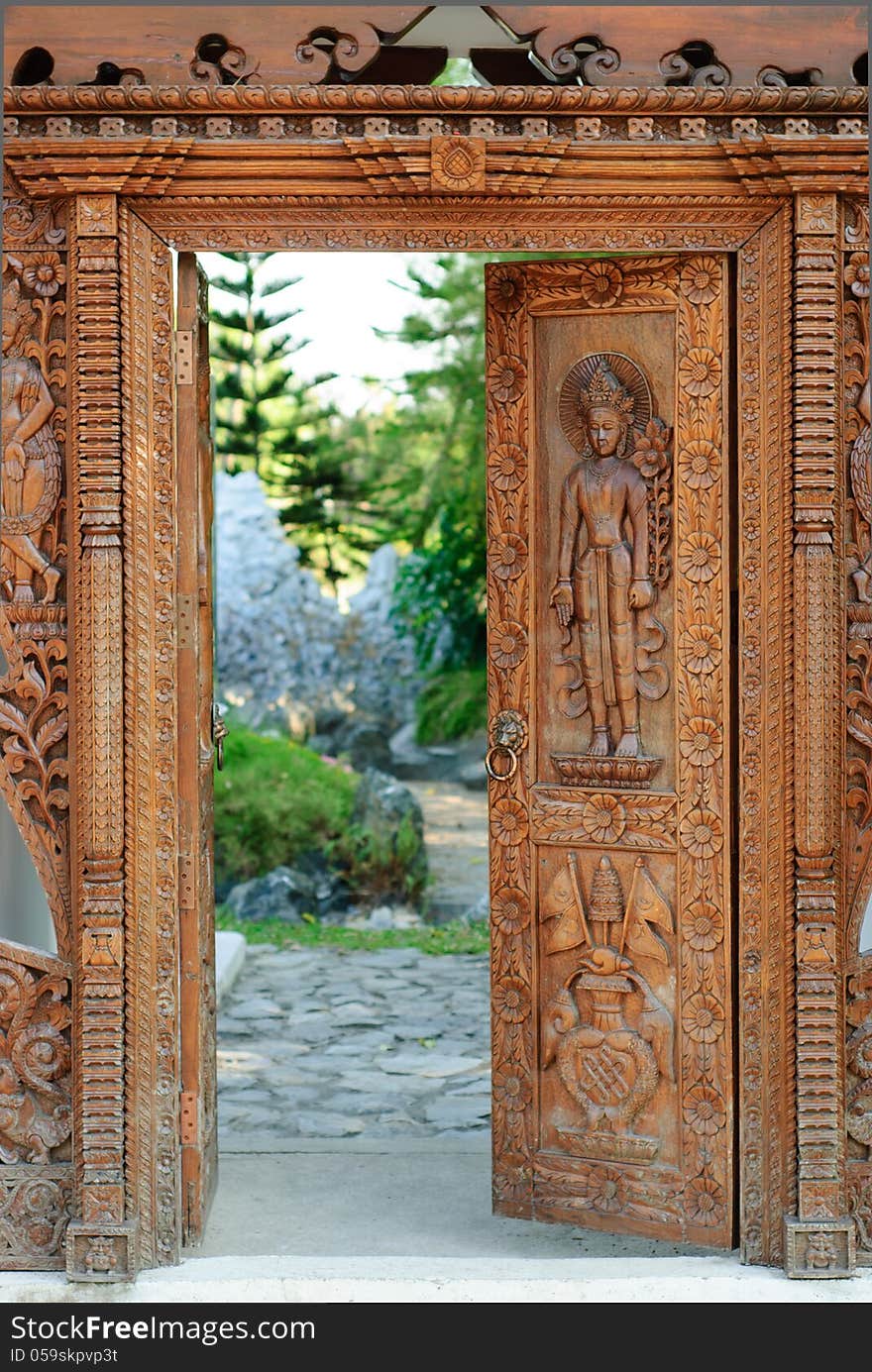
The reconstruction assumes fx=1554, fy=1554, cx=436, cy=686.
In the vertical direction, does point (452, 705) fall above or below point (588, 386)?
below

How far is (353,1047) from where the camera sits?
696 centimetres

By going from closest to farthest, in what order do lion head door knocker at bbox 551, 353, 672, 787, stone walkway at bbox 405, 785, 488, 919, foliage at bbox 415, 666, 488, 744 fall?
lion head door knocker at bbox 551, 353, 672, 787, stone walkway at bbox 405, 785, 488, 919, foliage at bbox 415, 666, 488, 744

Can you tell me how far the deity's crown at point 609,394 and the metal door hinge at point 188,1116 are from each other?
2288mm

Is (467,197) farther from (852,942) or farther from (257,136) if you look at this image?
(852,942)

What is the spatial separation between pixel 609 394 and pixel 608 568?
1.64 feet

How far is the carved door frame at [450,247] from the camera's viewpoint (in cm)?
408

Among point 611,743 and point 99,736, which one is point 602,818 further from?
point 99,736

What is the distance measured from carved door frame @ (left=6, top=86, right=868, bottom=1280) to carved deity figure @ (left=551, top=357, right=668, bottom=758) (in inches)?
12.2

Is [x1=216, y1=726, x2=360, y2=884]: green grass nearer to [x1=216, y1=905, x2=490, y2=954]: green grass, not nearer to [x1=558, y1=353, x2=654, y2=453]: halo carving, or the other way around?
[x1=216, y1=905, x2=490, y2=954]: green grass

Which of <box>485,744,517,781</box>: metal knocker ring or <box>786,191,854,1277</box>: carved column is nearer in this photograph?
<box>786,191,854,1277</box>: carved column

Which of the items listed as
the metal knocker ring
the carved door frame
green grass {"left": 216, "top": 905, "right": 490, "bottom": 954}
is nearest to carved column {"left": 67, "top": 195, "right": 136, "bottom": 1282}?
the carved door frame

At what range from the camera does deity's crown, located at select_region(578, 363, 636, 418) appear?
4.49 metres

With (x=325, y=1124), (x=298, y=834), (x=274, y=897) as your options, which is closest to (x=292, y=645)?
(x=298, y=834)

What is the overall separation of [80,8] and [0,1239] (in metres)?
3.31
